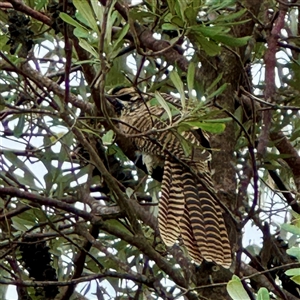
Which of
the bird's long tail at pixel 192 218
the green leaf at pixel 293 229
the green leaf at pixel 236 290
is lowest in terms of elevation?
the green leaf at pixel 236 290

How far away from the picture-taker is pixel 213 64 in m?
2.39

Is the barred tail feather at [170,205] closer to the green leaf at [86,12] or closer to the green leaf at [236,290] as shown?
the green leaf at [86,12]

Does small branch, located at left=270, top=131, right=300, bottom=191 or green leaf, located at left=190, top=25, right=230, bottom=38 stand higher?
Result: small branch, located at left=270, top=131, right=300, bottom=191

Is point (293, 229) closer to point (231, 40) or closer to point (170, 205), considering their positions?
point (231, 40)

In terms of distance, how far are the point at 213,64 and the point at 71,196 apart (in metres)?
0.65

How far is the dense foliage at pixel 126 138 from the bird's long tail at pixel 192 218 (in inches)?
2.1

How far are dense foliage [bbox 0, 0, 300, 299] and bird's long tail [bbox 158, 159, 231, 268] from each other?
54 millimetres

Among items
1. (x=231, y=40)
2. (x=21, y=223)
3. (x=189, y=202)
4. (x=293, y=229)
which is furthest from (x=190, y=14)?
(x=189, y=202)

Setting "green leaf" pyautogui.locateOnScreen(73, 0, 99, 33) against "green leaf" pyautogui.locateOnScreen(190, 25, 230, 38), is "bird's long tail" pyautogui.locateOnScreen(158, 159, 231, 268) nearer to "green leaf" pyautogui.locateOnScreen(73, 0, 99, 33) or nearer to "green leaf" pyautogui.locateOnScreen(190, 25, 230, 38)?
"green leaf" pyautogui.locateOnScreen(190, 25, 230, 38)

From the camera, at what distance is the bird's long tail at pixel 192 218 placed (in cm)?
241

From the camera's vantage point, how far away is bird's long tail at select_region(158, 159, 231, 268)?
7.91 ft

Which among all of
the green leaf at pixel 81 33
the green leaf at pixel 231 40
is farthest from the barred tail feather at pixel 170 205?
the green leaf at pixel 81 33

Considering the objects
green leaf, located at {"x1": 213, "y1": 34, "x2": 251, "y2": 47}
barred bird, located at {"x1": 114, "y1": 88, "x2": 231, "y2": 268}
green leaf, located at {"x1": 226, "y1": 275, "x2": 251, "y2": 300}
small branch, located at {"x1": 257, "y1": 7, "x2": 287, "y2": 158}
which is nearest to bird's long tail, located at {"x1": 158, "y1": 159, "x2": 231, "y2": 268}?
barred bird, located at {"x1": 114, "y1": 88, "x2": 231, "y2": 268}

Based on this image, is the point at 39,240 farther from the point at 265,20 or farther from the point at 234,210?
the point at 265,20
